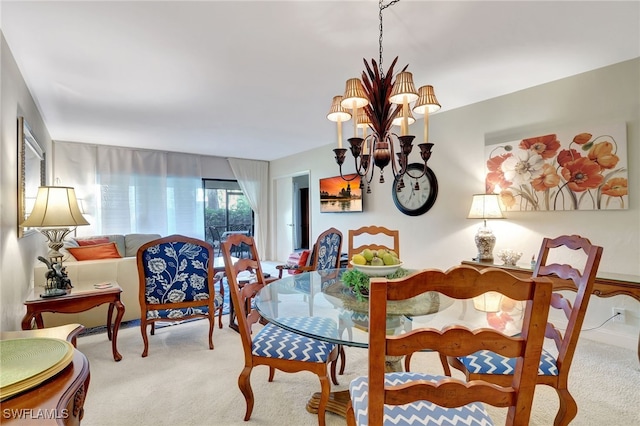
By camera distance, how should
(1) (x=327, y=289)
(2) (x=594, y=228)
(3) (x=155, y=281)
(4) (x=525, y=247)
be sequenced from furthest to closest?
(4) (x=525, y=247) → (2) (x=594, y=228) → (3) (x=155, y=281) → (1) (x=327, y=289)

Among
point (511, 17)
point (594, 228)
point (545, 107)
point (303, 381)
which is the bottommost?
point (303, 381)

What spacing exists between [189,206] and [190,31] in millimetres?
4765

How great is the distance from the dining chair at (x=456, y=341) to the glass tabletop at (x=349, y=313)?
32cm

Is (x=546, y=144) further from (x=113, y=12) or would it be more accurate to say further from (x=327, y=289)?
(x=113, y=12)

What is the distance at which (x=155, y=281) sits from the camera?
2607 millimetres

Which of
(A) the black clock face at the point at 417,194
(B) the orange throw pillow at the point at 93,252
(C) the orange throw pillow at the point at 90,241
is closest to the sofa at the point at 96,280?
(B) the orange throw pillow at the point at 93,252

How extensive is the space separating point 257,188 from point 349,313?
19.5 ft

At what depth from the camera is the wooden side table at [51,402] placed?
650 mm

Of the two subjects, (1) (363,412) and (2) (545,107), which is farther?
(2) (545,107)

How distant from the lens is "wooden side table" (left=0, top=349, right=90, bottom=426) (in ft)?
2.13

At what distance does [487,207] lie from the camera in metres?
3.19

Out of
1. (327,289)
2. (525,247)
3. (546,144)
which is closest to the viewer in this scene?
(327,289)

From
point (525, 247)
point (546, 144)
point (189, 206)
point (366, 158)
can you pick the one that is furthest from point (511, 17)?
point (189, 206)

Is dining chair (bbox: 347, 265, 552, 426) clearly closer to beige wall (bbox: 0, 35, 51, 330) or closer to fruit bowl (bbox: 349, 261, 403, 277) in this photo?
fruit bowl (bbox: 349, 261, 403, 277)
